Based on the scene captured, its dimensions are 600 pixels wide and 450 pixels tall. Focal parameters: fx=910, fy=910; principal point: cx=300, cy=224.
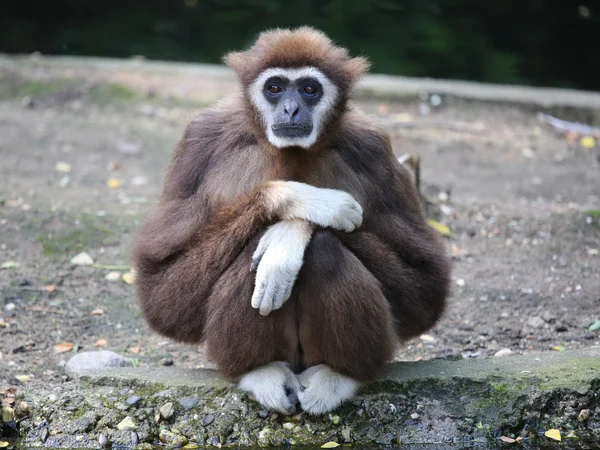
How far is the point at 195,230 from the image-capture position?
232 inches

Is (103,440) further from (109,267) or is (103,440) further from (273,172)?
(109,267)

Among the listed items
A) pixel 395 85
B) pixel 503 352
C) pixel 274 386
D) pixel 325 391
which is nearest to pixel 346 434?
pixel 325 391

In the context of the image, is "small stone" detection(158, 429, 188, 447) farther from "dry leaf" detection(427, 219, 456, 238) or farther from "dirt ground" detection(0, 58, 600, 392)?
"dry leaf" detection(427, 219, 456, 238)

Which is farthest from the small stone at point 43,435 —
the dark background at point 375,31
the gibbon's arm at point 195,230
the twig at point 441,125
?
the dark background at point 375,31

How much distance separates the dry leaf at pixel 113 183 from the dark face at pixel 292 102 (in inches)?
203

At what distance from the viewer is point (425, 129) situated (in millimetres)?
12227

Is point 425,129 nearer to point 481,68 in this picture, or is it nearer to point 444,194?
Answer: point 444,194

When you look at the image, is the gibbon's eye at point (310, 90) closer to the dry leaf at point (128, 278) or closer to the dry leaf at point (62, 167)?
the dry leaf at point (128, 278)

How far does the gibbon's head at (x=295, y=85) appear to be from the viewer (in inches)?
226

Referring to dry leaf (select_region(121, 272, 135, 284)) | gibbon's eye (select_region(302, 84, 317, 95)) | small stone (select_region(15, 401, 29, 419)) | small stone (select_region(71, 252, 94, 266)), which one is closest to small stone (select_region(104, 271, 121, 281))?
dry leaf (select_region(121, 272, 135, 284))

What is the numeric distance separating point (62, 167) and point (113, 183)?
77cm

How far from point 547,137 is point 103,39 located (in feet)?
31.8

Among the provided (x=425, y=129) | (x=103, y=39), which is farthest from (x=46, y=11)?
(x=425, y=129)

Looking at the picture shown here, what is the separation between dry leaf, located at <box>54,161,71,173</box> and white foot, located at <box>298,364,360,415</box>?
6053 millimetres
